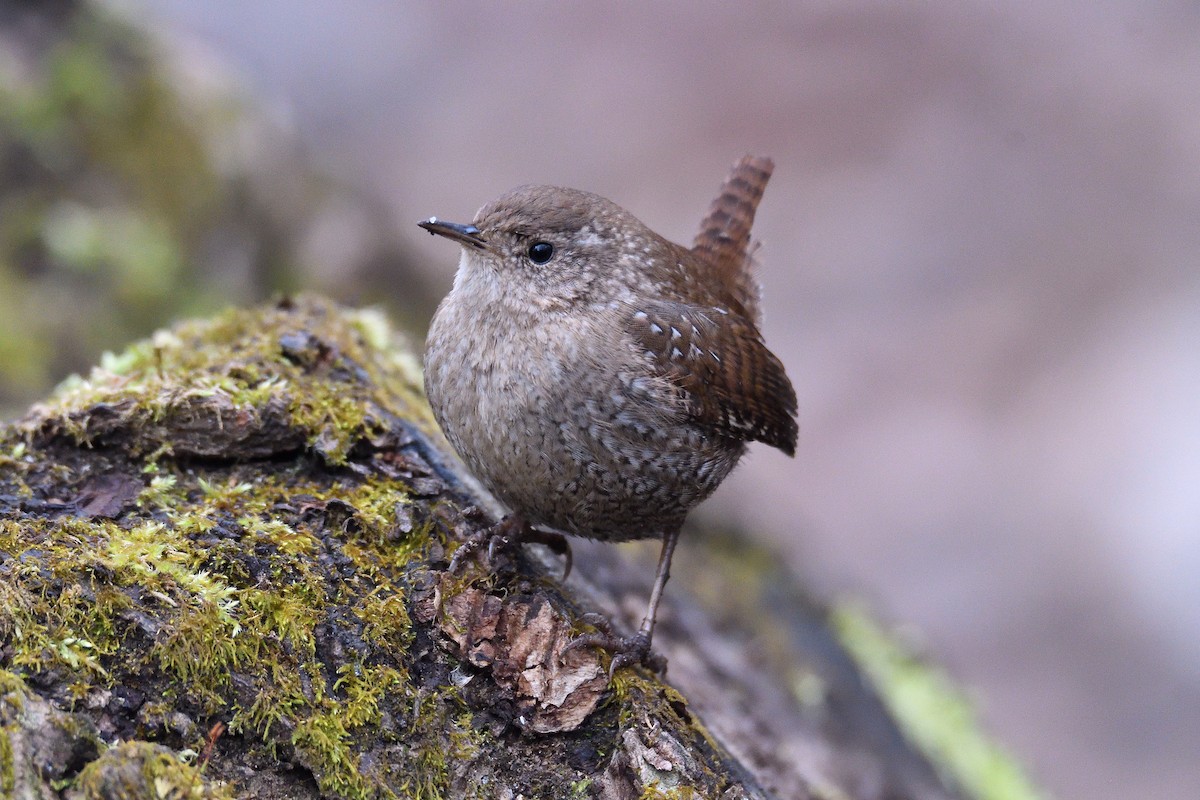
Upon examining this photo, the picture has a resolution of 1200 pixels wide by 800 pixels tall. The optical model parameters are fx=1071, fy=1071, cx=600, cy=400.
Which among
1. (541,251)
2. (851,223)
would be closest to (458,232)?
(541,251)

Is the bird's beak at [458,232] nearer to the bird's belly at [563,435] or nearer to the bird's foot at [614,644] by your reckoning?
the bird's belly at [563,435]

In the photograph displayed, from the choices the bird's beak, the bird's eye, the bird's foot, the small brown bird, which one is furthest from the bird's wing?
the bird's foot

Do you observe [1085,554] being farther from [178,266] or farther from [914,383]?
[178,266]

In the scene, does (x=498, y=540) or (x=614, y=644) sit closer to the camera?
(x=614, y=644)

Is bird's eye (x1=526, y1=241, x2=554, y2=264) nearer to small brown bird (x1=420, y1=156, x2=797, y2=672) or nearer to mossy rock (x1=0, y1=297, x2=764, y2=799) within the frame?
small brown bird (x1=420, y1=156, x2=797, y2=672)

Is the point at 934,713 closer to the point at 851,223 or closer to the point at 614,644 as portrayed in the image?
the point at 614,644

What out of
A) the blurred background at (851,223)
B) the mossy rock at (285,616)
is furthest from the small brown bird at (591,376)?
the blurred background at (851,223)
